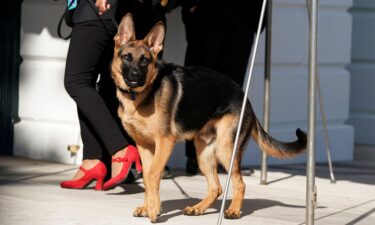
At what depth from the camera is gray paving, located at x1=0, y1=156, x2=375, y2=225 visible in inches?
270

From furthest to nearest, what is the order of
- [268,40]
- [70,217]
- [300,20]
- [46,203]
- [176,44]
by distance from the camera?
[300,20] → [176,44] → [268,40] → [46,203] → [70,217]

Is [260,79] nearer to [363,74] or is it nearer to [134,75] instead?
[363,74]

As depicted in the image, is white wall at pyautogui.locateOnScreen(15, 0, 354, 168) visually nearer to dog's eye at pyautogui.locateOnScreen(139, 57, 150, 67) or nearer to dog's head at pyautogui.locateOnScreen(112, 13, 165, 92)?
dog's head at pyautogui.locateOnScreen(112, 13, 165, 92)

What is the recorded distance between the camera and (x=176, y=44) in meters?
9.21

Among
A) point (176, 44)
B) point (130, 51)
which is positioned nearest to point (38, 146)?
point (176, 44)

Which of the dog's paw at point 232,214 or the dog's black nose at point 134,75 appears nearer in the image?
the dog's black nose at point 134,75

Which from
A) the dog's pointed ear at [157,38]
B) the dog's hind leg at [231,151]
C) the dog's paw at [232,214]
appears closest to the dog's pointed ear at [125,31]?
the dog's pointed ear at [157,38]

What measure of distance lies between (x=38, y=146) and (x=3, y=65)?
79 cm

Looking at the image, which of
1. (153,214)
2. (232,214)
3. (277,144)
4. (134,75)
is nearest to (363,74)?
(277,144)

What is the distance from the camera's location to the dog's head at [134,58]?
22.5ft

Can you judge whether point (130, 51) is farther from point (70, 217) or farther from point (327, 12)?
point (327, 12)

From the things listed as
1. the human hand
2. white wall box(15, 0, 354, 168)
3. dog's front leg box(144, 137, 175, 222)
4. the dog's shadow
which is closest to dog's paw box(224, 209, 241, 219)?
the dog's shadow

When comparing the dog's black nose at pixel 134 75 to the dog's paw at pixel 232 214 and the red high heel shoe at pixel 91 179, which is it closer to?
the dog's paw at pixel 232 214

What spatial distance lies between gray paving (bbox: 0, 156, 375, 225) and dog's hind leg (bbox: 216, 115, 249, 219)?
0.12m
